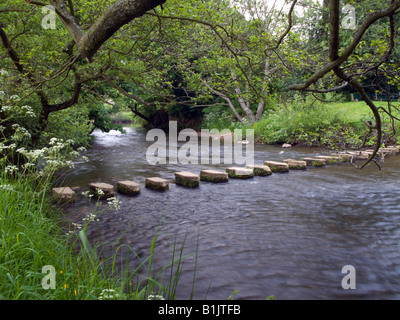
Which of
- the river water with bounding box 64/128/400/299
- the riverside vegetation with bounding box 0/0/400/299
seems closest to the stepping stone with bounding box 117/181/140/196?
the river water with bounding box 64/128/400/299

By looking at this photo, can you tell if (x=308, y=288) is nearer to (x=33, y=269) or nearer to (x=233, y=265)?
(x=233, y=265)

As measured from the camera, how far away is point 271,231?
4453mm

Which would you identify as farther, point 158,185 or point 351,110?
point 351,110

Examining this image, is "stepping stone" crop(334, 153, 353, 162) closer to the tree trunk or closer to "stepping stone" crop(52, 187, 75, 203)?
"stepping stone" crop(52, 187, 75, 203)

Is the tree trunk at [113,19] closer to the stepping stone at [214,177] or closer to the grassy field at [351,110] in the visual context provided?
the stepping stone at [214,177]

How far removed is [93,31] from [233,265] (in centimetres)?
289

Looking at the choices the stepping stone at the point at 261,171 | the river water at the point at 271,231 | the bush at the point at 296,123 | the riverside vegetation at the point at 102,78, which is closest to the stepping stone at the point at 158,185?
the river water at the point at 271,231

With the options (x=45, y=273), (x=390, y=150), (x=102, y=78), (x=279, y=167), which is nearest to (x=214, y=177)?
(x=279, y=167)

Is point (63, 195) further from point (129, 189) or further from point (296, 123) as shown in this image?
point (296, 123)

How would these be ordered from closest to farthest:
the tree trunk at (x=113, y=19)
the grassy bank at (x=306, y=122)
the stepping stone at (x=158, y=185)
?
1. the tree trunk at (x=113, y=19)
2. the stepping stone at (x=158, y=185)
3. the grassy bank at (x=306, y=122)

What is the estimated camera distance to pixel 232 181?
302 inches

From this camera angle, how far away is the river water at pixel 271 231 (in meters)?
3.11

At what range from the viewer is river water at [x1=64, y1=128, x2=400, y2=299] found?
3.11m
